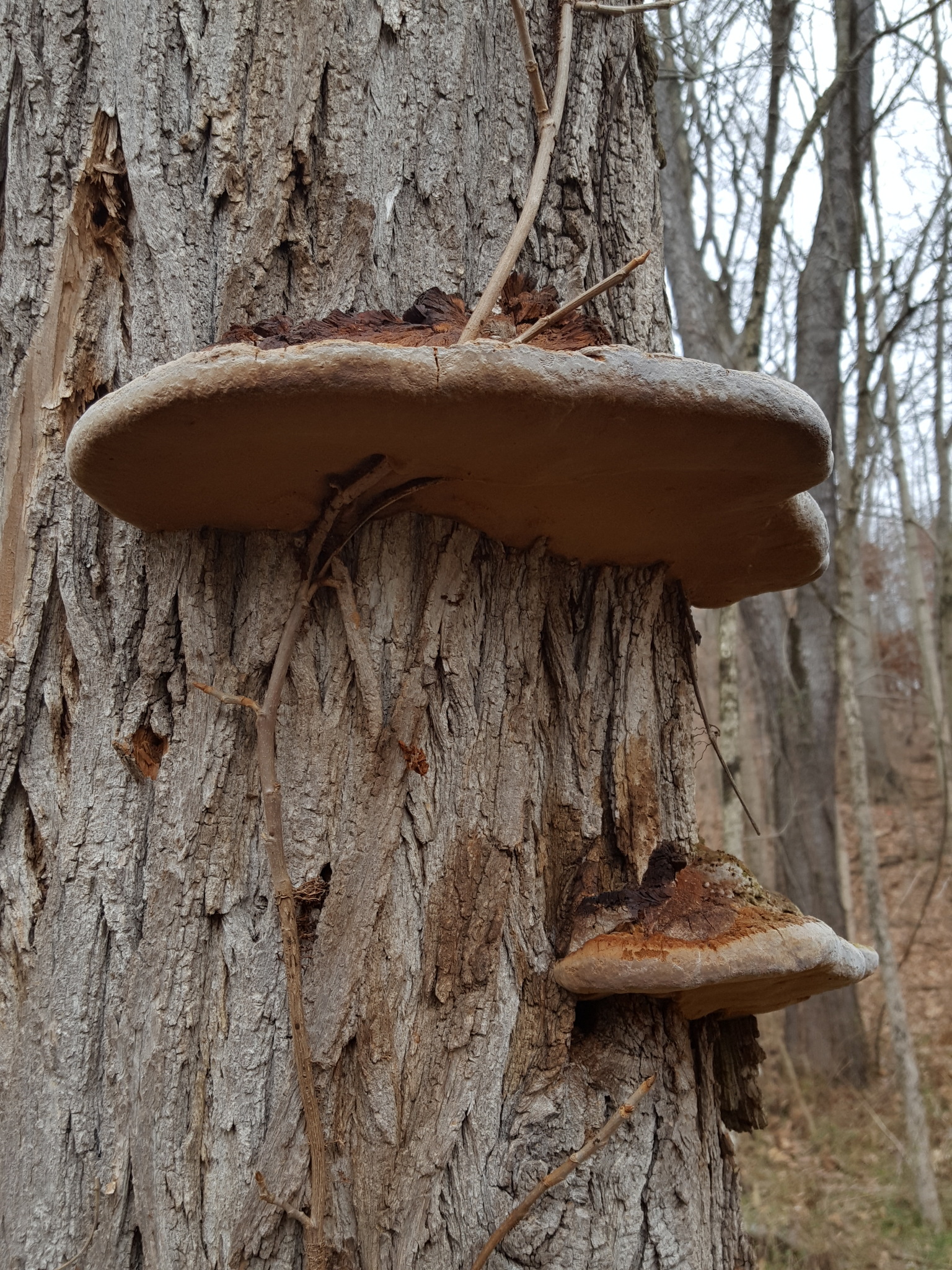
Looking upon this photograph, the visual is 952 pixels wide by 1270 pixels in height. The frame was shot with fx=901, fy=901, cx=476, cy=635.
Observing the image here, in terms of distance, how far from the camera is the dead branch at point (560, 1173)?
1.48 metres

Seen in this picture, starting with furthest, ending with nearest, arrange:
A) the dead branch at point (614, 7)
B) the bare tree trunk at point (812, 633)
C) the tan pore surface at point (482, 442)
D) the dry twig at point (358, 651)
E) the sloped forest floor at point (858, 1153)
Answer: the bare tree trunk at point (812, 633) < the sloped forest floor at point (858, 1153) < the dead branch at point (614, 7) < the dry twig at point (358, 651) < the tan pore surface at point (482, 442)

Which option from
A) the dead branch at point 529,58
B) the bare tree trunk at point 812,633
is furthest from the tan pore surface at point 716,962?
the bare tree trunk at point 812,633

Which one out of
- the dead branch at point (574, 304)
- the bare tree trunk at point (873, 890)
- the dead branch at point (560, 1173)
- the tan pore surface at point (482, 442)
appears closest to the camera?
the tan pore surface at point (482, 442)

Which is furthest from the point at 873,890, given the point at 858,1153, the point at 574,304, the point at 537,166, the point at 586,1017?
the point at 574,304

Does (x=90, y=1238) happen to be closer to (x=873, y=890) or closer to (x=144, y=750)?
(x=144, y=750)

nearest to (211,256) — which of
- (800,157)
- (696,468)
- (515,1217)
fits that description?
(696,468)

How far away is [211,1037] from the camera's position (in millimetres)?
1509

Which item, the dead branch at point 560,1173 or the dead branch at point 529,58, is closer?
the dead branch at point 560,1173

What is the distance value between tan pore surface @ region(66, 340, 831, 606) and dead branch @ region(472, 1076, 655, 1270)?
3.33ft

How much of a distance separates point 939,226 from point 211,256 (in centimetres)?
832

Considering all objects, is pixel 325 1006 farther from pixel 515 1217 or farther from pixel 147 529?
pixel 147 529

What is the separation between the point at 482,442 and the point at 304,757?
2.15 feet

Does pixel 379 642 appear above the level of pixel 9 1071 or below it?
above

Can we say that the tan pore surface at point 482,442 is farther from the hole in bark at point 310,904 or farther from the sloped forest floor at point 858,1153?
the sloped forest floor at point 858,1153
